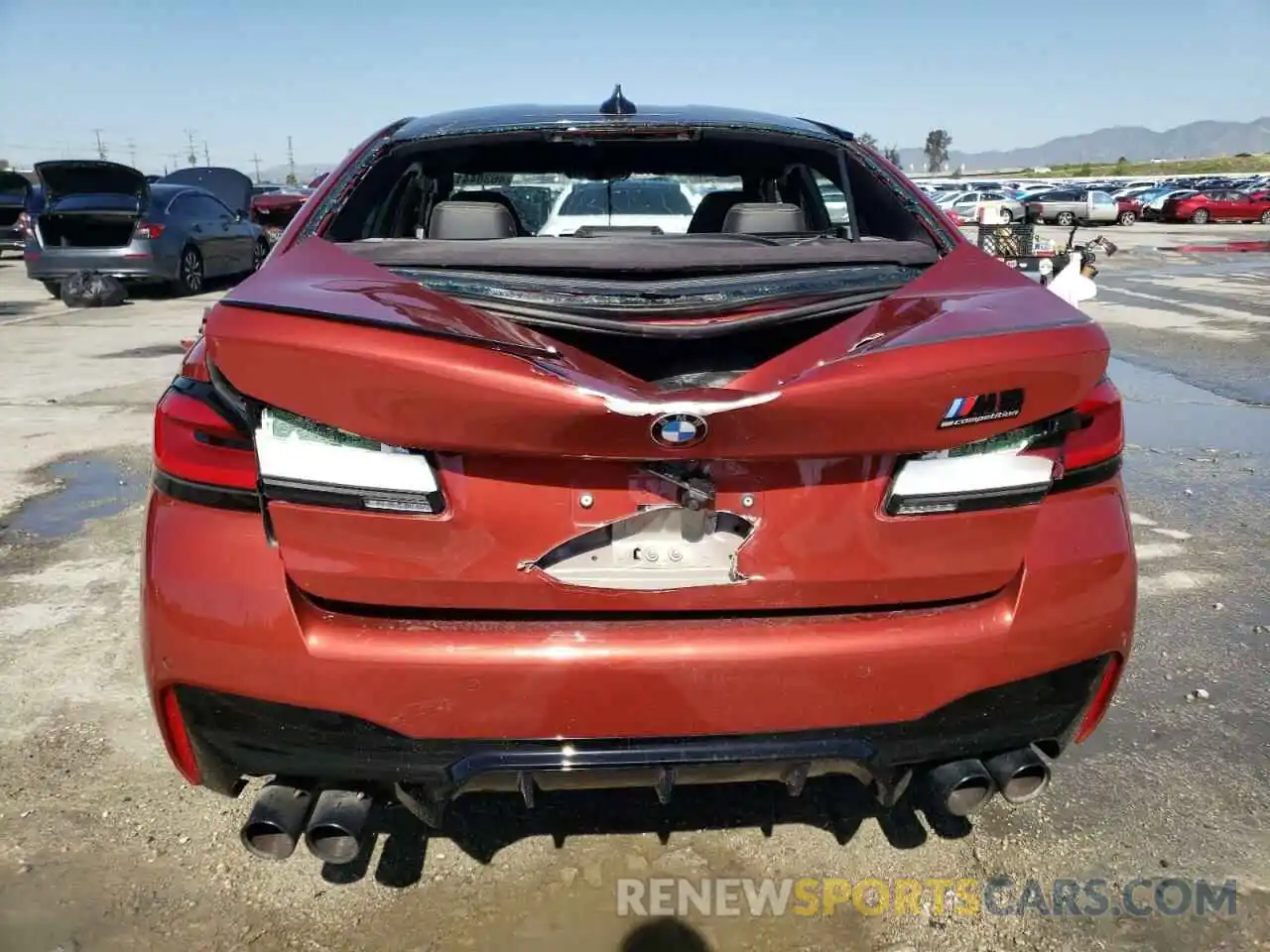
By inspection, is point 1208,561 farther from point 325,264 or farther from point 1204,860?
point 325,264

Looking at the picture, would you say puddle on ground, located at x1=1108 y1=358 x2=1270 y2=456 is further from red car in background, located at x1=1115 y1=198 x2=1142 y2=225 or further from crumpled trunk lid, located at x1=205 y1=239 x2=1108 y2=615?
red car in background, located at x1=1115 y1=198 x2=1142 y2=225

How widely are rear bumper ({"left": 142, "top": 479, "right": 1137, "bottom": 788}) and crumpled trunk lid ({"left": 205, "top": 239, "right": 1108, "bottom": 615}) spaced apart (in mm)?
45

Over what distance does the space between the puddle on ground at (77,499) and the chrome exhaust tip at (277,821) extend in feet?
10.4

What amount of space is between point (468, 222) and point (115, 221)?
12759mm

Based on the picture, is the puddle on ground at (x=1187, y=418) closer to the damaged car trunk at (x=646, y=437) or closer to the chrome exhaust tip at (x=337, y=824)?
the damaged car trunk at (x=646, y=437)

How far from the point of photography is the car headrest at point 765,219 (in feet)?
9.61

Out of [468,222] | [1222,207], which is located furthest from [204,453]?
[1222,207]

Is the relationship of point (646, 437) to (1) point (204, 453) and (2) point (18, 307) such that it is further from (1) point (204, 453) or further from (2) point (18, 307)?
(2) point (18, 307)

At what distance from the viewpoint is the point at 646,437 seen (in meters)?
1.54

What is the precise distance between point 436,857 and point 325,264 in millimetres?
1376

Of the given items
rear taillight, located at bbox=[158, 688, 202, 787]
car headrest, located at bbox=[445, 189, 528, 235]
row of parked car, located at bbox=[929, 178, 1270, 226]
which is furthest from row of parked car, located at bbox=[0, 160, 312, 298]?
row of parked car, located at bbox=[929, 178, 1270, 226]

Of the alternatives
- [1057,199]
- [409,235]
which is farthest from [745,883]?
[1057,199]

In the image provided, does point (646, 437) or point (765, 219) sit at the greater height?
point (765, 219)

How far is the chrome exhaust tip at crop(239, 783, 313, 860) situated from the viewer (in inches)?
72.4
